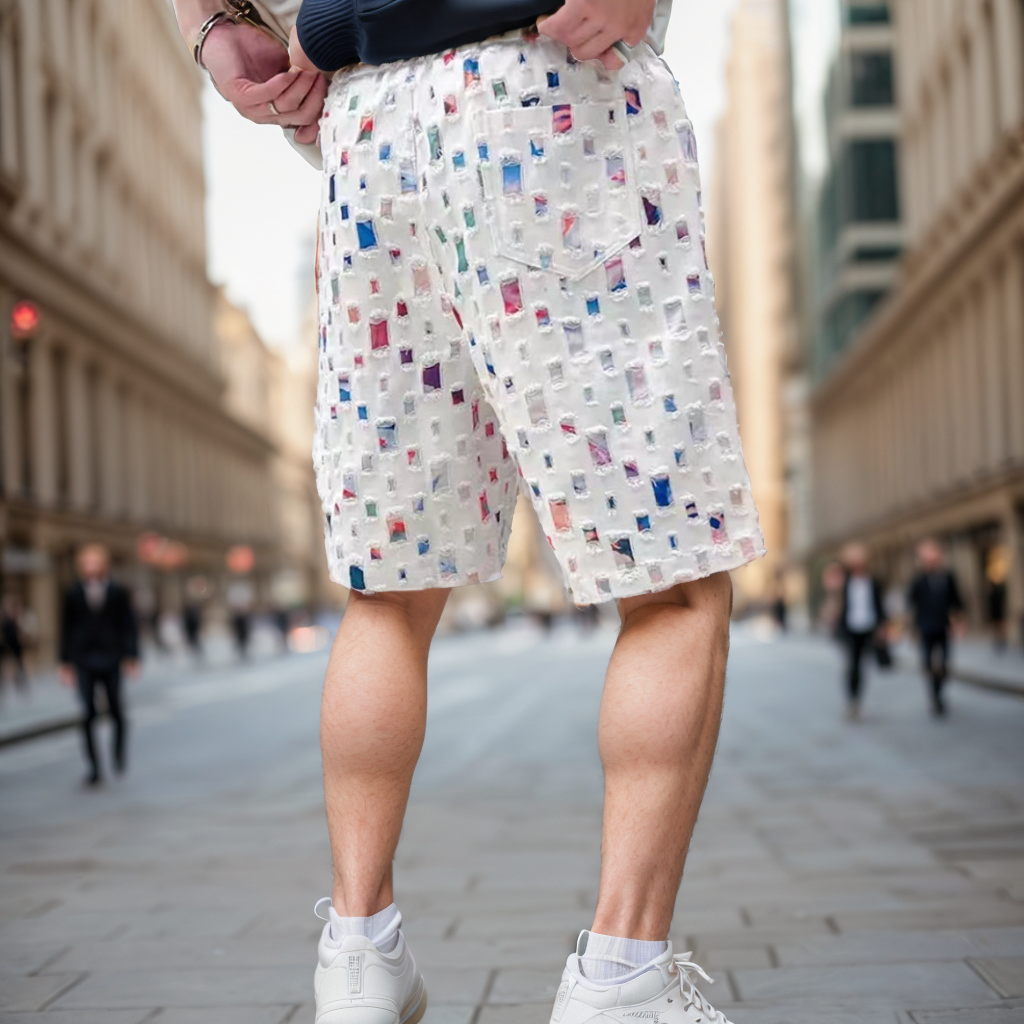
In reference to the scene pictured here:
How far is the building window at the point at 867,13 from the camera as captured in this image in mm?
54000

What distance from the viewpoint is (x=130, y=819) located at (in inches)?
316

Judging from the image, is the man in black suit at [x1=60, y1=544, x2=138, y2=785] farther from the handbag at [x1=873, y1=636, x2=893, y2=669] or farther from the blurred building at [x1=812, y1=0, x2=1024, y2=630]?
the blurred building at [x1=812, y1=0, x2=1024, y2=630]

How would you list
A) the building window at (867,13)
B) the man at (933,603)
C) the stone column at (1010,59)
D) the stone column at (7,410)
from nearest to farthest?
the man at (933,603)
the stone column at (7,410)
the stone column at (1010,59)
the building window at (867,13)

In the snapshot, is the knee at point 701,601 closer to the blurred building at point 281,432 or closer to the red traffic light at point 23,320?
the red traffic light at point 23,320

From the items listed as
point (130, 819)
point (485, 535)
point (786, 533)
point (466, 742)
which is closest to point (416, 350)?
point (485, 535)

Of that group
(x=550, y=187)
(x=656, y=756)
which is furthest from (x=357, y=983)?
(x=550, y=187)

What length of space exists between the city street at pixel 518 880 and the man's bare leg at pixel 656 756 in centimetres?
100

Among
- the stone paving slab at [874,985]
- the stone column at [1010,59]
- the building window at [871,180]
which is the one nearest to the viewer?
the stone paving slab at [874,985]

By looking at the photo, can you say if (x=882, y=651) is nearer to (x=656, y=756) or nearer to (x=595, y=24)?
→ (x=656, y=756)

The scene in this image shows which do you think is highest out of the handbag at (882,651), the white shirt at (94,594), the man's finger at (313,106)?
the man's finger at (313,106)

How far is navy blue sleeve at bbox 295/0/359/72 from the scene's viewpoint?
2.12 meters

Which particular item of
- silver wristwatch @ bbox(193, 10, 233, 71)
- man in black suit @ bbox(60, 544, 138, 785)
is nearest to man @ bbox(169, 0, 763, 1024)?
silver wristwatch @ bbox(193, 10, 233, 71)

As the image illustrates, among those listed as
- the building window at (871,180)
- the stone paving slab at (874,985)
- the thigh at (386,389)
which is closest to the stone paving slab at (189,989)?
the stone paving slab at (874,985)

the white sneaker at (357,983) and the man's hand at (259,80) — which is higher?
the man's hand at (259,80)
